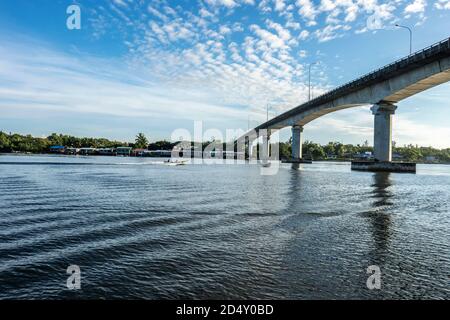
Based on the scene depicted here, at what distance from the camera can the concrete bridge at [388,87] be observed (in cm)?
5091

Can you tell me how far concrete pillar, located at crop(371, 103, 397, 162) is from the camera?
6762 centimetres

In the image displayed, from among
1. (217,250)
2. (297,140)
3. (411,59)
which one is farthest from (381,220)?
(297,140)

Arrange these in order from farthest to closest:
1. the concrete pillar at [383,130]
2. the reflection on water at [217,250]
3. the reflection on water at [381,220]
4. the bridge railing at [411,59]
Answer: the concrete pillar at [383,130], the bridge railing at [411,59], the reflection on water at [381,220], the reflection on water at [217,250]

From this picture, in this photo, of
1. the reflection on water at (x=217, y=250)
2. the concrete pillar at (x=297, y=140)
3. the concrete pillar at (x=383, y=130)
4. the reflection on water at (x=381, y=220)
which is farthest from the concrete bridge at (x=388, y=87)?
the reflection on water at (x=217, y=250)

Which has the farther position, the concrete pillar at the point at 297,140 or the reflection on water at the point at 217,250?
the concrete pillar at the point at 297,140

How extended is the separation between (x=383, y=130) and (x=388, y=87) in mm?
9227

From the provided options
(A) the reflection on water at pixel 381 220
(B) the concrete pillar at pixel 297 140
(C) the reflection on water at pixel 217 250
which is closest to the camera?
(C) the reflection on water at pixel 217 250

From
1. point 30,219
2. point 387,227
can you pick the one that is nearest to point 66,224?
point 30,219

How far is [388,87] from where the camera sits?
63.9 metres

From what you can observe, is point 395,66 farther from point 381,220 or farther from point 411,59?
point 381,220

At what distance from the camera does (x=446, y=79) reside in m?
55.0

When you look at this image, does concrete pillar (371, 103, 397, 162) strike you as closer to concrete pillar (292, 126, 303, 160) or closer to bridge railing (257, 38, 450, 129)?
bridge railing (257, 38, 450, 129)

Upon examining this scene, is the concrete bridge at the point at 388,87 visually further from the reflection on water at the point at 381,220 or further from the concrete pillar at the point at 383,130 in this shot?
the reflection on water at the point at 381,220
